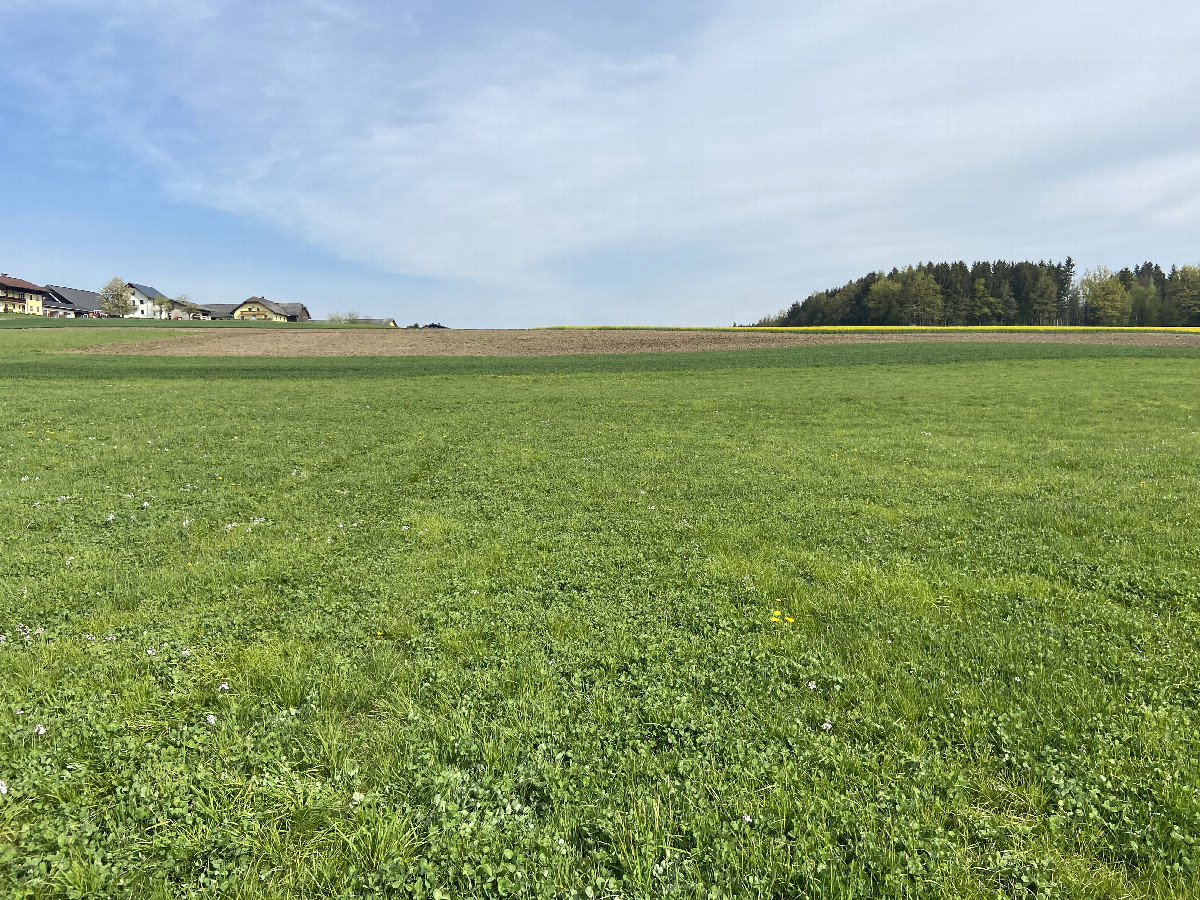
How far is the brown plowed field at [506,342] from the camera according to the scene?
55.6 m

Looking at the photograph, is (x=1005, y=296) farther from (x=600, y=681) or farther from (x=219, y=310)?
(x=219, y=310)

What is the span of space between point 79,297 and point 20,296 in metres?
15.0

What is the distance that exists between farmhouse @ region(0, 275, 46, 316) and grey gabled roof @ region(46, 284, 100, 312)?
4.02 m

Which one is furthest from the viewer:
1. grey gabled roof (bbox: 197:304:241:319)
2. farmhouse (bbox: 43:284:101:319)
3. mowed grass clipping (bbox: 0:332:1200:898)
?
grey gabled roof (bbox: 197:304:241:319)

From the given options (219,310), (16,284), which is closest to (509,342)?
(16,284)

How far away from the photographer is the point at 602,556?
7.17 m

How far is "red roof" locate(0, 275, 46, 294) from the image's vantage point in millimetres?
124994

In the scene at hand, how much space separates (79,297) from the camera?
14350cm

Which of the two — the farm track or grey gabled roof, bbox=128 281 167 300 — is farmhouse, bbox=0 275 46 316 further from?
the farm track

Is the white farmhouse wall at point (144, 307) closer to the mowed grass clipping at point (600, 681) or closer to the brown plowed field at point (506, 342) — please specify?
the brown plowed field at point (506, 342)

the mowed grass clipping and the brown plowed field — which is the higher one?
the brown plowed field

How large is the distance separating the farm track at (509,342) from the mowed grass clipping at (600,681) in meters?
47.1

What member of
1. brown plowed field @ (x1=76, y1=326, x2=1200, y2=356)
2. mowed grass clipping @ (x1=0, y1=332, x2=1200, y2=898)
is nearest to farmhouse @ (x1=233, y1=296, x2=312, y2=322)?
brown plowed field @ (x1=76, y1=326, x2=1200, y2=356)

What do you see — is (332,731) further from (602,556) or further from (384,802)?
(602,556)
